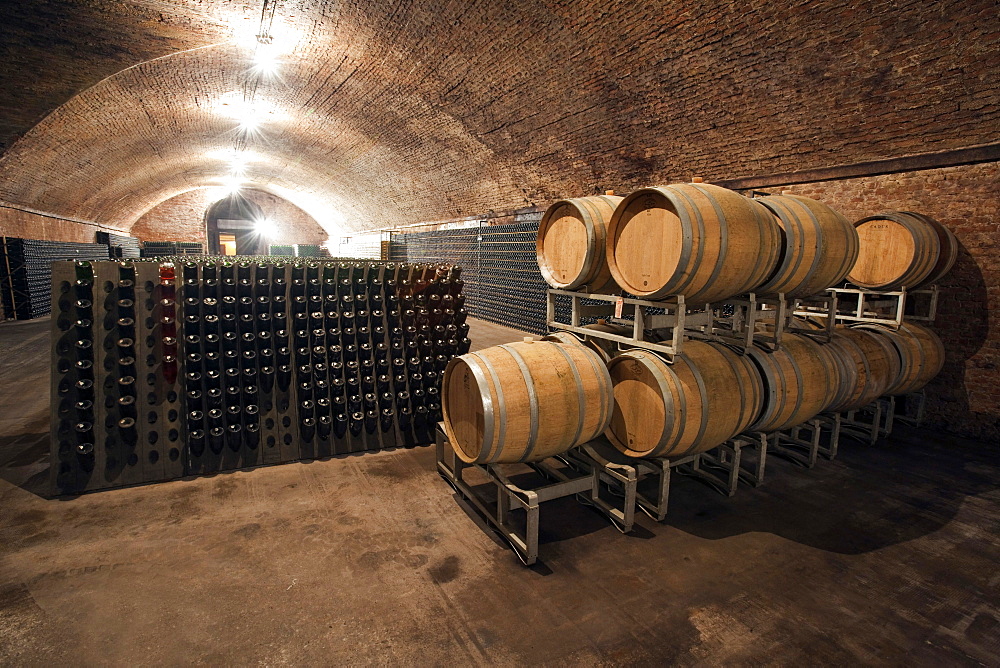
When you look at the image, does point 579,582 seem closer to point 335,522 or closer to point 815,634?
point 815,634

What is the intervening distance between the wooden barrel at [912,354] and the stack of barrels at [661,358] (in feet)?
3.20

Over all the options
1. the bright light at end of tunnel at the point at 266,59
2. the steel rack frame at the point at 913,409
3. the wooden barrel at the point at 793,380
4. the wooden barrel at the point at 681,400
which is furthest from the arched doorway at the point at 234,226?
the steel rack frame at the point at 913,409

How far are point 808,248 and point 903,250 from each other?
2.20 meters

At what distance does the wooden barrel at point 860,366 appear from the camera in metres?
4.38

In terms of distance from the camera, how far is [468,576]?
285 cm

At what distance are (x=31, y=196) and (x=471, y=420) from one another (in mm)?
15621

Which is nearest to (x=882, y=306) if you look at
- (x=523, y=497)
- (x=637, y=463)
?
(x=637, y=463)

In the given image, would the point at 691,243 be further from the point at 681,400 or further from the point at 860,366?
the point at 860,366

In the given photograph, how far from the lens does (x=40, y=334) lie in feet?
33.9

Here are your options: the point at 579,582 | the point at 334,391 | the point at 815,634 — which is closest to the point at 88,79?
the point at 334,391

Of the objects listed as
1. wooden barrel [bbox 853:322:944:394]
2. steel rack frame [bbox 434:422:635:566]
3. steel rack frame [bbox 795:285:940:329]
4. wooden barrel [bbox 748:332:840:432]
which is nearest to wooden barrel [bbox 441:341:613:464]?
steel rack frame [bbox 434:422:635:566]

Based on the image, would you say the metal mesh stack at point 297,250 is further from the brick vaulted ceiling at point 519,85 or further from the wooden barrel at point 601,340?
the wooden barrel at point 601,340

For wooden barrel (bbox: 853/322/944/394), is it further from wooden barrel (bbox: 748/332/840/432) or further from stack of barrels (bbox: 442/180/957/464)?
wooden barrel (bbox: 748/332/840/432)

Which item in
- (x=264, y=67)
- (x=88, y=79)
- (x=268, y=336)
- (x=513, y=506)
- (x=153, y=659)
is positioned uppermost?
(x=264, y=67)
